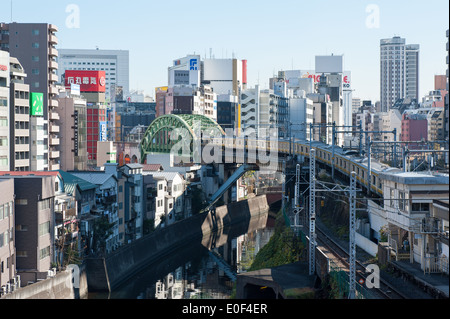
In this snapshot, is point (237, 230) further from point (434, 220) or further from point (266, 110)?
point (266, 110)

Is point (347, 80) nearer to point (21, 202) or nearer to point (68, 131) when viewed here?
point (68, 131)

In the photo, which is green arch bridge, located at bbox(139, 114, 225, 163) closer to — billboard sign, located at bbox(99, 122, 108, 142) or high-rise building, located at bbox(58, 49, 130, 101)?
billboard sign, located at bbox(99, 122, 108, 142)

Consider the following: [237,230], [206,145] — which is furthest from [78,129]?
[237,230]

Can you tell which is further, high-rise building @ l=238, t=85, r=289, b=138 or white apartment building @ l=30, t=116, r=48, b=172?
high-rise building @ l=238, t=85, r=289, b=138

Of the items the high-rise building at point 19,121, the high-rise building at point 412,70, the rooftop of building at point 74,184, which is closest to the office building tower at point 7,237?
the rooftop of building at point 74,184

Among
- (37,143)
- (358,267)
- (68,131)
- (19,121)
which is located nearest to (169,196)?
(37,143)

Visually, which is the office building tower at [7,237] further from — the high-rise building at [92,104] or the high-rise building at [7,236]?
the high-rise building at [92,104]

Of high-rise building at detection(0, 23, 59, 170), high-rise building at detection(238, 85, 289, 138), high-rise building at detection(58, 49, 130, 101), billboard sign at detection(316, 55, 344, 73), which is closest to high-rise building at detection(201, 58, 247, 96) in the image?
high-rise building at detection(238, 85, 289, 138)
